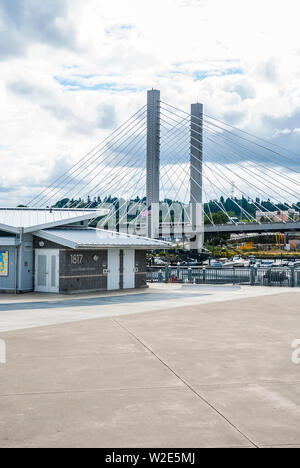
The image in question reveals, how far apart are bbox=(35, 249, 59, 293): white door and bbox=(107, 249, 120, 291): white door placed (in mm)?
2764

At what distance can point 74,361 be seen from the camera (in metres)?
9.61

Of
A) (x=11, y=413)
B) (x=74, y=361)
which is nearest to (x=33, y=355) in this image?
(x=74, y=361)

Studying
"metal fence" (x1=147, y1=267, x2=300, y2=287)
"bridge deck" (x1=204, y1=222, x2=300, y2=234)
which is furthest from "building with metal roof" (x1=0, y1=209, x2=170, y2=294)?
"bridge deck" (x1=204, y1=222, x2=300, y2=234)

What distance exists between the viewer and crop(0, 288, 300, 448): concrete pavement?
5855 mm

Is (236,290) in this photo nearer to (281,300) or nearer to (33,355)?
(281,300)

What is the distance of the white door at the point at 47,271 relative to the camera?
23.2 metres

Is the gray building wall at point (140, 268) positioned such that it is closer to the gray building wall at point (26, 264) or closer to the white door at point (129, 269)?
the white door at point (129, 269)

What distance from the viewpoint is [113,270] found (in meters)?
25.2

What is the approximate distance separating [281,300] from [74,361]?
13004mm

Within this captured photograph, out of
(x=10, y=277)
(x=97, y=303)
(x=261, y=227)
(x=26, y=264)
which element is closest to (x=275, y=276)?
(x=97, y=303)

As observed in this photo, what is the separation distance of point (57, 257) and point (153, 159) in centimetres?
2217

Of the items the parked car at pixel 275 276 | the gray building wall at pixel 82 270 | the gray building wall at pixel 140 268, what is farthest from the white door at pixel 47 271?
the parked car at pixel 275 276
